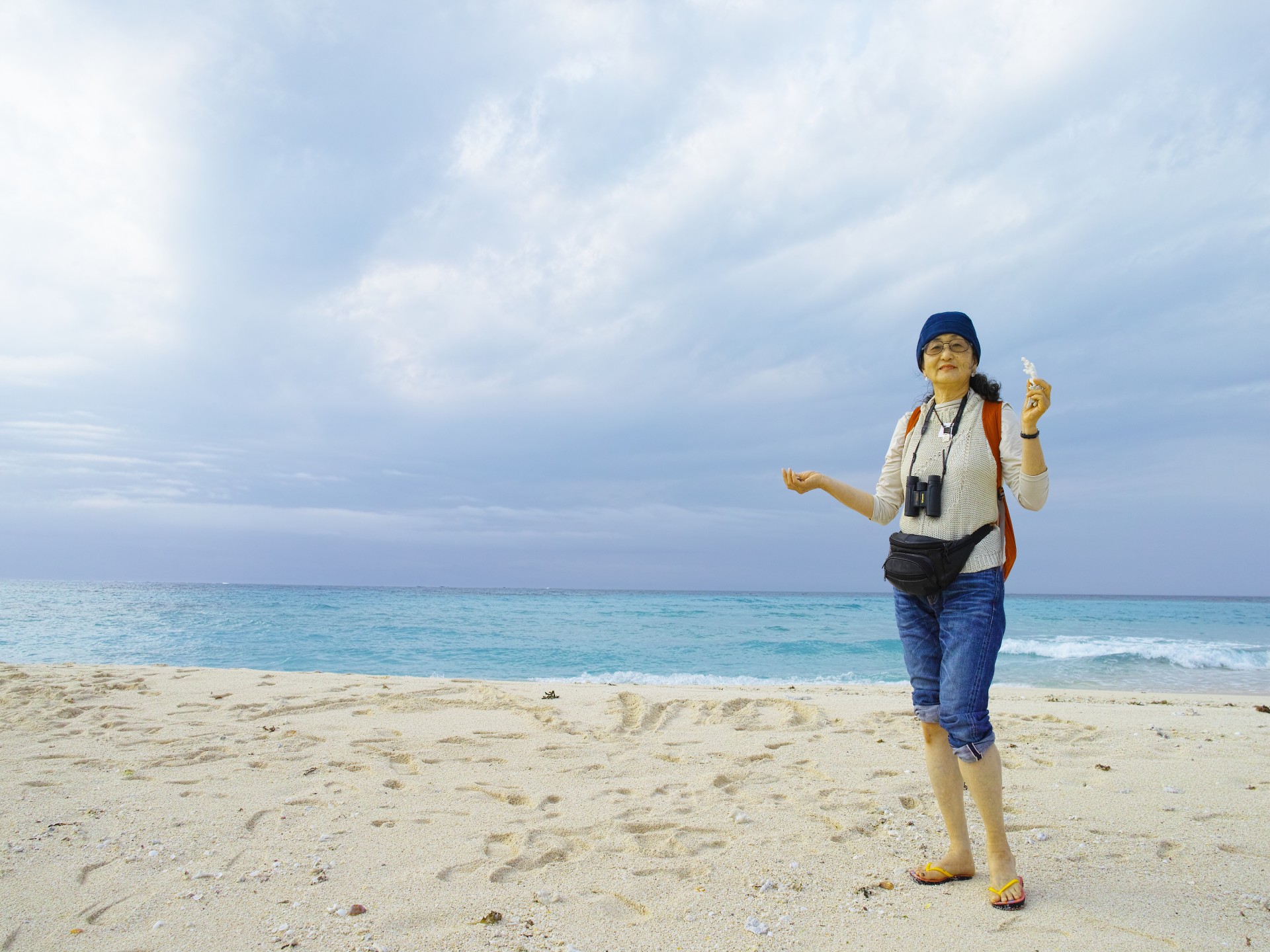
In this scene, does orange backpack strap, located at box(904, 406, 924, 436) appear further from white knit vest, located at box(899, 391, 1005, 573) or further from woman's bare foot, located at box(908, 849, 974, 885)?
woman's bare foot, located at box(908, 849, 974, 885)

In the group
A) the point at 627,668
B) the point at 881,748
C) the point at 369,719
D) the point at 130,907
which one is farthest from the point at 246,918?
the point at 627,668

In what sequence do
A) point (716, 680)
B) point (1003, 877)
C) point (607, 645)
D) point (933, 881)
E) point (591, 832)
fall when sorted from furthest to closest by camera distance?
point (607, 645) → point (716, 680) → point (591, 832) → point (933, 881) → point (1003, 877)

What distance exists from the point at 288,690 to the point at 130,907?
4.87 metres

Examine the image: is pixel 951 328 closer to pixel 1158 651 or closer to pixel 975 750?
pixel 975 750

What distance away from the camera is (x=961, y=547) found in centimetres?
263

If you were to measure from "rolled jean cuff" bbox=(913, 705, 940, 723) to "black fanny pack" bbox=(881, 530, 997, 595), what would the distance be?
474mm

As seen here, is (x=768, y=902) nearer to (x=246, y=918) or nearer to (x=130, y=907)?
(x=246, y=918)

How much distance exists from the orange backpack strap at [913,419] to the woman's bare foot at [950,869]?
5.80 feet

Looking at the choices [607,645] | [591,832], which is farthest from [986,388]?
[607,645]

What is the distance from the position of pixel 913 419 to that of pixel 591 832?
8.10 feet

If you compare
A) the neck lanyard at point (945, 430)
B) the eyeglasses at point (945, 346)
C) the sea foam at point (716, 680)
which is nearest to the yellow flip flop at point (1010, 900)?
the neck lanyard at point (945, 430)

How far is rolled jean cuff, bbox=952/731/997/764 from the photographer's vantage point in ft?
8.45

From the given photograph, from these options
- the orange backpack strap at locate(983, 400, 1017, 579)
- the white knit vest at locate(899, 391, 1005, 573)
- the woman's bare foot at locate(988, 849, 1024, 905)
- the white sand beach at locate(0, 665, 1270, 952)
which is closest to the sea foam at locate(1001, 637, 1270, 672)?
the white sand beach at locate(0, 665, 1270, 952)

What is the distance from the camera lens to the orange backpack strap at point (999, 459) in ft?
8.86
